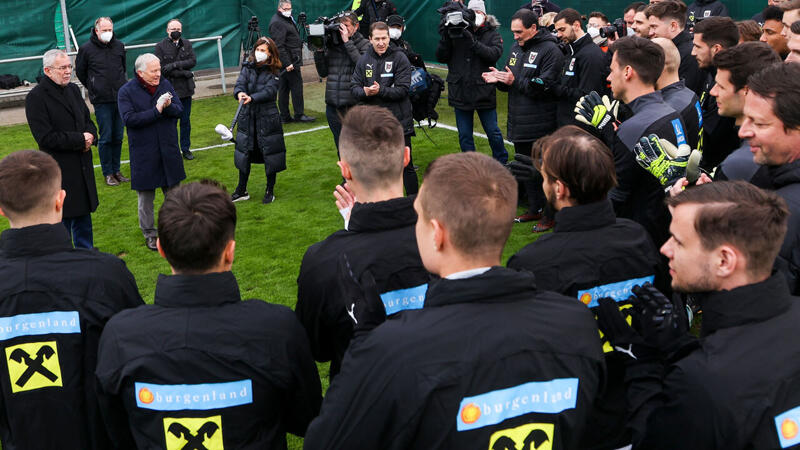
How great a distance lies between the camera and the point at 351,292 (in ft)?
7.72

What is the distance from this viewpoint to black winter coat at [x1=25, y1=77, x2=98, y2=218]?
6.46m

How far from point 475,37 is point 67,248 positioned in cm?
612

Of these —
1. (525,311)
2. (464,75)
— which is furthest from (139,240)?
(525,311)

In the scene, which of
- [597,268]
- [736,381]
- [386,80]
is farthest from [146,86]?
[736,381]

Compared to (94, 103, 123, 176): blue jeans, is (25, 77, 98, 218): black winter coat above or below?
above

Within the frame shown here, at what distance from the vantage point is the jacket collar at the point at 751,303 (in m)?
2.20

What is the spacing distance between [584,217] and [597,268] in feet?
0.72

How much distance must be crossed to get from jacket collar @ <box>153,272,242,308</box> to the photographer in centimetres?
629

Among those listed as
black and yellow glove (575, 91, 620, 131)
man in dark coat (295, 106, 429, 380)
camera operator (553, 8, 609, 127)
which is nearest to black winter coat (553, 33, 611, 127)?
camera operator (553, 8, 609, 127)

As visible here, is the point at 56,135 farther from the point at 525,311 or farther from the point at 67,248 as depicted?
the point at 525,311

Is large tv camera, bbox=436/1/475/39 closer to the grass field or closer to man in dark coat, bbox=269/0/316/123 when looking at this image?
the grass field

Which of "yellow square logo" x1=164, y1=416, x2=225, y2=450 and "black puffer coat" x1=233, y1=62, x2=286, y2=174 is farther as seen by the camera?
"black puffer coat" x1=233, y1=62, x2=286, y2=174

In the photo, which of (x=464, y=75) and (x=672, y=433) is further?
(x=464, y=75)

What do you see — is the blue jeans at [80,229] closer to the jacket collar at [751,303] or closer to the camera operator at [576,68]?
the camera operator at [576,68]
